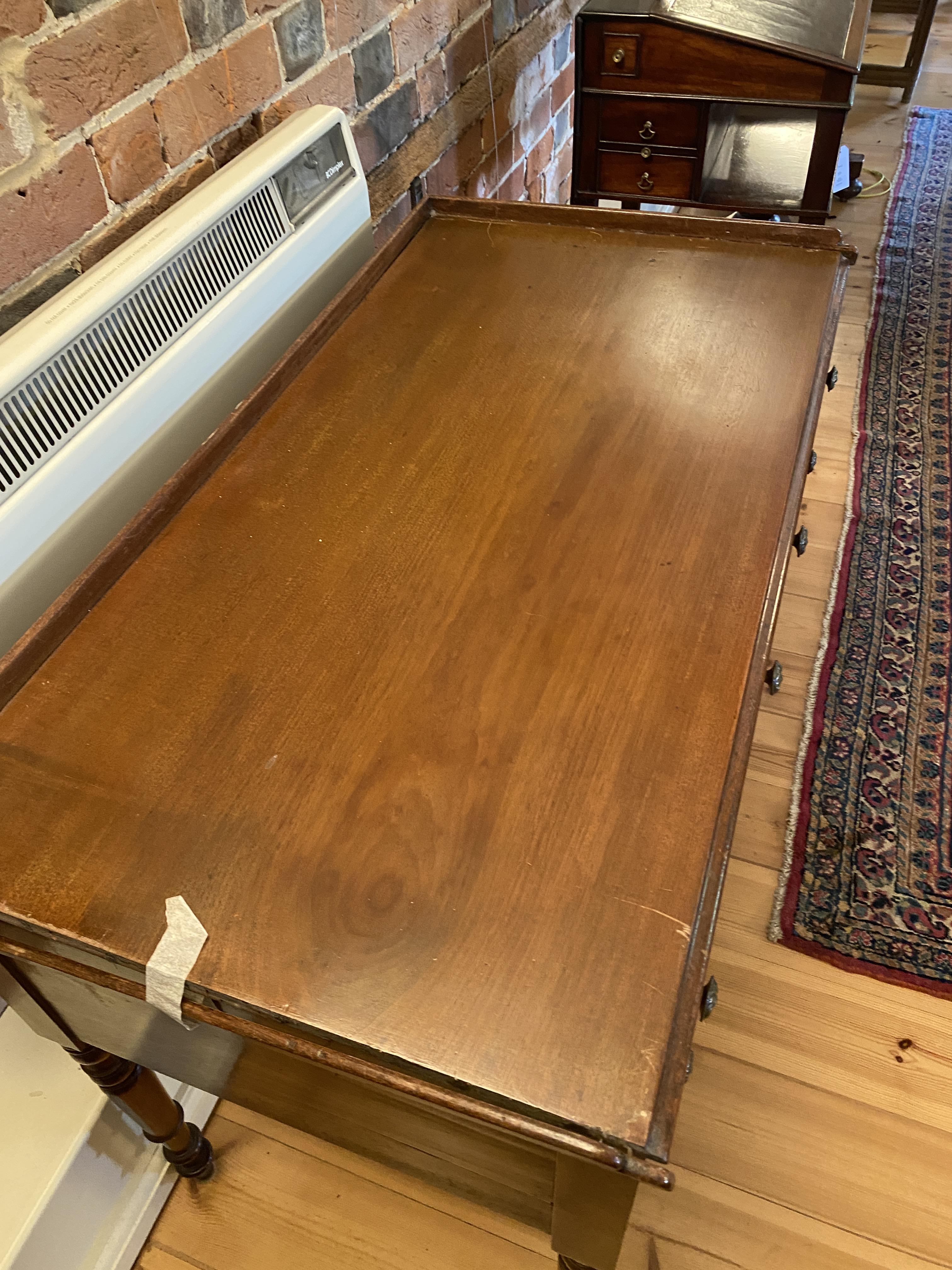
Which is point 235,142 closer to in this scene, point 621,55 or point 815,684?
point 621,55

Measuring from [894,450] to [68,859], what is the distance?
1935 mm

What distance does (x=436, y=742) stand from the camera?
63cm

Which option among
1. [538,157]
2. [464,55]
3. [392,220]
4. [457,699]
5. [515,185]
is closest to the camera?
[457,699]

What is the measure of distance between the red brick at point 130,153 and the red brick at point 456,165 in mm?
656

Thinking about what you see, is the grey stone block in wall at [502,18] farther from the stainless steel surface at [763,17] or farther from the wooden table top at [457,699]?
the wooden table top at [457,699]

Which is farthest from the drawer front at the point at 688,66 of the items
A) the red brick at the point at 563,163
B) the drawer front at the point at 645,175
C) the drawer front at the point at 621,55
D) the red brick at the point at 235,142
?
the red brick at the point at 235,142

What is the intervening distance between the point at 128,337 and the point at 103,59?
24 centimetres

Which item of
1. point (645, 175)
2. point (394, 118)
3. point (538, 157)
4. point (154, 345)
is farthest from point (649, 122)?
point (154, 345)

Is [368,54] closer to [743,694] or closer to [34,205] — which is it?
[34,205]

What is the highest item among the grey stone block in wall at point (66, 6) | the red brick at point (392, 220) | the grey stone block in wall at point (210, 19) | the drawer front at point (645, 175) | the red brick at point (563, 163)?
the grey stone block in wall at point (66, 6)

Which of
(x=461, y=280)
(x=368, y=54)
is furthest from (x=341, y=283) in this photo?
(x=368, y=54)

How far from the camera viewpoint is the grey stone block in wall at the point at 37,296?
76 centimetres

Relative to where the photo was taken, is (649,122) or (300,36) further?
(649,122)

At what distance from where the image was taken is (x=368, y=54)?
46.4 inches
